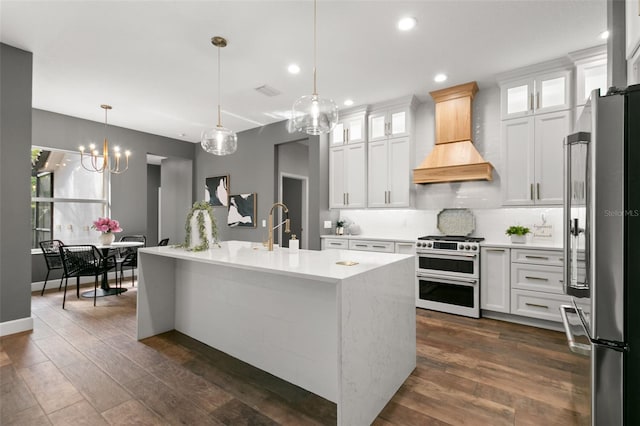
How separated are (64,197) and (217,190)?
102 inches

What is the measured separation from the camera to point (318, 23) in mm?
2760

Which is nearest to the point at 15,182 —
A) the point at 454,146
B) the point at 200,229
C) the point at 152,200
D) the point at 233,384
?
the point at 200,229

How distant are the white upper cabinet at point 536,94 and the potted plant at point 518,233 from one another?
133 cm

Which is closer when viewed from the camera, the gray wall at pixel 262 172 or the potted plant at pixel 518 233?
the potted plant at pixel 518 233

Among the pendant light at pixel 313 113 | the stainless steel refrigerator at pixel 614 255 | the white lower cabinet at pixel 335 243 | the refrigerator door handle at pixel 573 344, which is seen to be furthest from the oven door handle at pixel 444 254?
the stainless steel refrigerator at pixel 614 255

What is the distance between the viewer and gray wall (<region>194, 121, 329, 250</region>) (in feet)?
16.6

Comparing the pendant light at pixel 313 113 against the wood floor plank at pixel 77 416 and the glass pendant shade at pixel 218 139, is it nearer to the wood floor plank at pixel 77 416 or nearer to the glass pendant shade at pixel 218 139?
the glass pendant shade at pixel 218 139

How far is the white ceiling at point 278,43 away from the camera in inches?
101

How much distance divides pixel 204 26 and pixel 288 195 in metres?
4.47

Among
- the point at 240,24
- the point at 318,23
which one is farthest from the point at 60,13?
the point at 318,23

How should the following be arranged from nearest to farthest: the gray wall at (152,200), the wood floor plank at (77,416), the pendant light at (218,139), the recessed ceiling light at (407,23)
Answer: the wood floor plank at (77,416) < the recessed ceiling light at (407,23) < the pendant light at (218,139) < the gray wall at (152,200)

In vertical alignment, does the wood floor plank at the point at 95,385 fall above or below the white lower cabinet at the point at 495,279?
below

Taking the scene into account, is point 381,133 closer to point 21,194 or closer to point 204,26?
point 204,26

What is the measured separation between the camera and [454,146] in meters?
4.11
